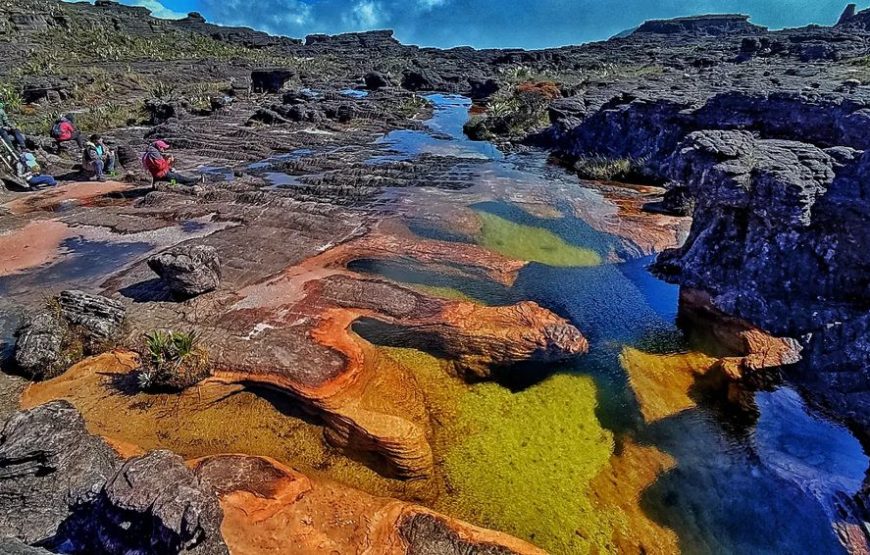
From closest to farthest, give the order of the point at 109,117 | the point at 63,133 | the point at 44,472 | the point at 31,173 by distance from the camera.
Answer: the point at 44,472 < the point at 31,173 < the point at 63,133 < the point at 109,117

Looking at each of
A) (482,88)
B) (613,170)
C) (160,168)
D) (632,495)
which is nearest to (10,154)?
(160,168)

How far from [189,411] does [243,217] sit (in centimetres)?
1112

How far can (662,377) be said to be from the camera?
10.8 meters

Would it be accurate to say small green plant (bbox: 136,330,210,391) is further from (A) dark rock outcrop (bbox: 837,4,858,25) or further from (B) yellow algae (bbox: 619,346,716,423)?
(A) dark rock outcrop (bbox: 837,4,858,25)

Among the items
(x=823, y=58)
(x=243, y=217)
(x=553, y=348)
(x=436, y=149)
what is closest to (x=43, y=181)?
(x=243, y=217)

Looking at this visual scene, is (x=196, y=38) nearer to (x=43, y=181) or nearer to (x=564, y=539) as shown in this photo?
(x=43, y=181)

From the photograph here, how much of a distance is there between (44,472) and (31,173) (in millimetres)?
22605

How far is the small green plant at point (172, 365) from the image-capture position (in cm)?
991

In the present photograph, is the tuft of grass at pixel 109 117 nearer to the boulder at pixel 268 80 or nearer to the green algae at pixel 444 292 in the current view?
the boulder at pixel 268 80

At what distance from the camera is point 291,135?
35781 millimetres

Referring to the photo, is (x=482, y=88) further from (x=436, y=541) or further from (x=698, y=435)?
(x=436, y=541)

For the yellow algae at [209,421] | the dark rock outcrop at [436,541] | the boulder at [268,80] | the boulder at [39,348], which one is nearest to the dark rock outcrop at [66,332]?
the boulder at [39,348]

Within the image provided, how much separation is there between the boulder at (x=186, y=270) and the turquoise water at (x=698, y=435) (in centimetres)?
450

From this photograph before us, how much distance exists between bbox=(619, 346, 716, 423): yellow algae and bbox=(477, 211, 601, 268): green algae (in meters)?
5.05
